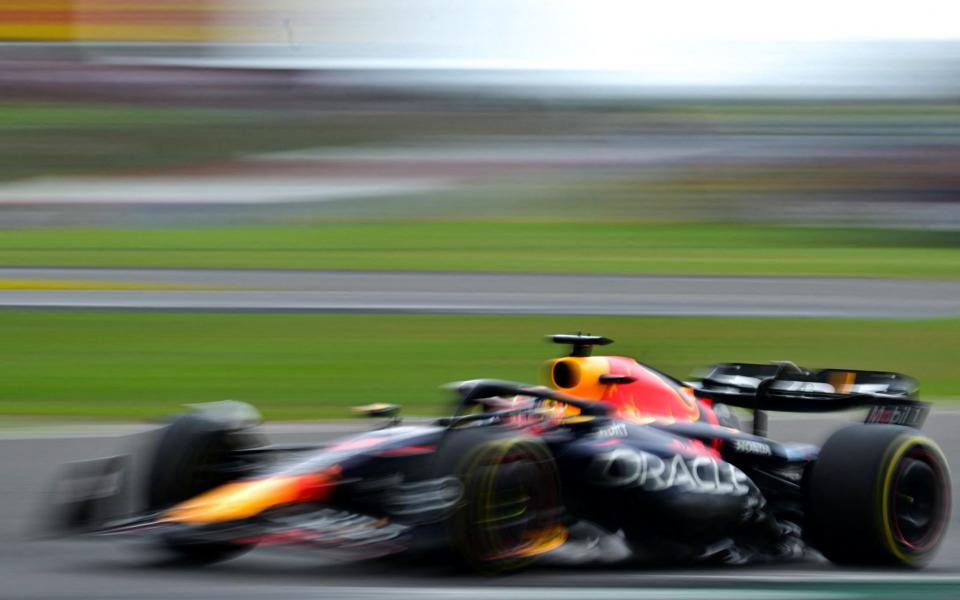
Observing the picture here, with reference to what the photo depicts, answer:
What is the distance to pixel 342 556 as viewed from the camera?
489 cm

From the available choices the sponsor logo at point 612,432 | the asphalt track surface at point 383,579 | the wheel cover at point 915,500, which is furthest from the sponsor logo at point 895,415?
the sponsor logo at point 612,432

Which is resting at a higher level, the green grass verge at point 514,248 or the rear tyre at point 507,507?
the green grass verge at point 514,248

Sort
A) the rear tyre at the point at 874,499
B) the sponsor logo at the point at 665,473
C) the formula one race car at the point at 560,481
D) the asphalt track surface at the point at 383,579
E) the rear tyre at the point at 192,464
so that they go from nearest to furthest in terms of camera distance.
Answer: the asphalt track surface at the point at 383,579 → the formula one race car at the point at 560,481 → the sponsor logo at the point at 665,473 → the rear tyre at the point at 192,464 → the rear tyre at the point at 874,499

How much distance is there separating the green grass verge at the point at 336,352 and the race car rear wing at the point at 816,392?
4.35 m

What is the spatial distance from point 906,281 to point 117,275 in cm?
1046

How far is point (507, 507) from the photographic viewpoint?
4832 mm

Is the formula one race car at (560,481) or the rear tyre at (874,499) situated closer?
the formula one race car at (560,481)

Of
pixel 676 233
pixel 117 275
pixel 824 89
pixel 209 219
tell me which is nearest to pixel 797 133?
pixel 824 89

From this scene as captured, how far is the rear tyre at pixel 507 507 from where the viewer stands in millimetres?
4703

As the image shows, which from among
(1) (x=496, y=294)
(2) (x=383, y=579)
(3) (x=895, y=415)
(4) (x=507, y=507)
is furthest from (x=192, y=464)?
(1) (x=496, y=294)

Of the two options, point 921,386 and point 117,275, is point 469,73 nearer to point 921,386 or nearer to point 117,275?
point 117,275

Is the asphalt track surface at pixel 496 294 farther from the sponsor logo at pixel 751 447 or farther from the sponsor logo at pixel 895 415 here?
the sponsor logo at pixel 751 447

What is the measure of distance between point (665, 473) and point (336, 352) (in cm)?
849

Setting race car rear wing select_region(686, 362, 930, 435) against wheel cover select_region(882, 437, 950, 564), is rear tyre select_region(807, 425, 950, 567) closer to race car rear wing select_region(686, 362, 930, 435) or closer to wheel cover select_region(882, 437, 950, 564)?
wheel cover select_region(882, 437, 950, 564)
